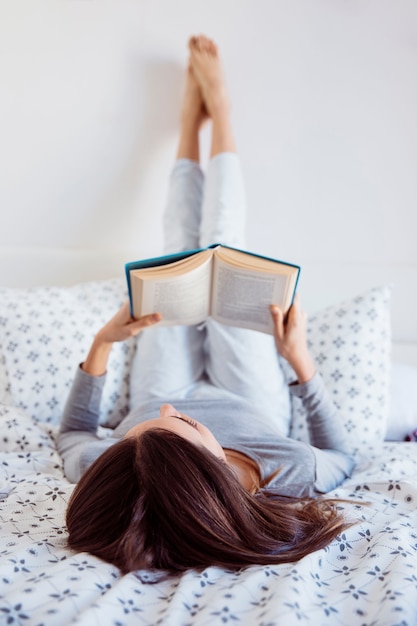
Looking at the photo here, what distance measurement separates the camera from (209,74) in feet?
6.08

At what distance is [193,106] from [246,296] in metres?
0.85

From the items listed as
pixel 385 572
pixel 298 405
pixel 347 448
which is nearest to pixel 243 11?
pixel 298 405

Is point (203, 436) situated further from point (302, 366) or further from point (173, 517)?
point (302, 366)

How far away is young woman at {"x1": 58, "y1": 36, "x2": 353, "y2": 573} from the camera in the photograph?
2.58 ft

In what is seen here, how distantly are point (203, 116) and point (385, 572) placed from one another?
1.45m

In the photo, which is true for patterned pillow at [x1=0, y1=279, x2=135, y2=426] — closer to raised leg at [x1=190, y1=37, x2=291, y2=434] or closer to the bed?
the bed

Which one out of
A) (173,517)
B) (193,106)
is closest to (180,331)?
(193,106)

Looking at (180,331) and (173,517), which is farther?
(180,331)

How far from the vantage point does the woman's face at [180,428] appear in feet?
3.01

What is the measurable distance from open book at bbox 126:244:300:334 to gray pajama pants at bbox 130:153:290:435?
24cm

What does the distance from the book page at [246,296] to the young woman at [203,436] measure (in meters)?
0.03

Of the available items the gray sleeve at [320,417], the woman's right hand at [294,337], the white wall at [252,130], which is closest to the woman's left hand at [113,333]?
the woman's right hand at [294,337]

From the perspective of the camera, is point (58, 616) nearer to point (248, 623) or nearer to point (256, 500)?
point (248, 623)

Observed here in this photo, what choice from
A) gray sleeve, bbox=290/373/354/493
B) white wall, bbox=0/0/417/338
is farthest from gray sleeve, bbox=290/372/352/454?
white wall, bbox=0/0/417/338
